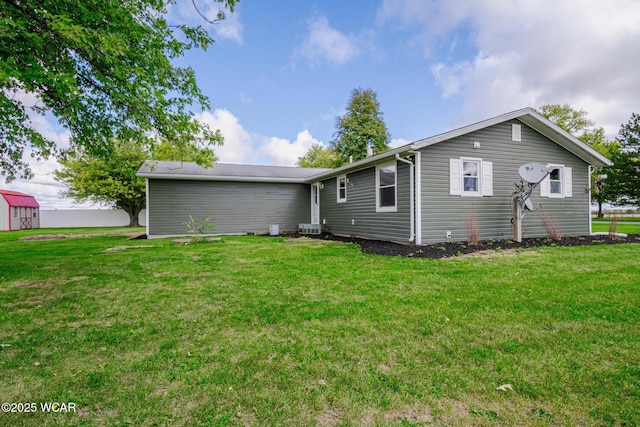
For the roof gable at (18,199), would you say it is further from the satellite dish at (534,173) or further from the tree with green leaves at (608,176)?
the tree with green leaves at (608,176)

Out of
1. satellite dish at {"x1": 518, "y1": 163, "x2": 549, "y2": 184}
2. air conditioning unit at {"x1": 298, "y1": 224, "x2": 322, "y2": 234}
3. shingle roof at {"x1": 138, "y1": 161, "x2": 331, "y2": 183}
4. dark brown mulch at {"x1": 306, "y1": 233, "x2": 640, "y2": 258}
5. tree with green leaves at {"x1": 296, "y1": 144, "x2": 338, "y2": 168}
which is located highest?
tree with green leaves at {"x1": 296, "y1": 144, "x2": 338, "y2": 168}

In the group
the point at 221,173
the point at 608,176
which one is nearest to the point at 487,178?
the point at 221,173

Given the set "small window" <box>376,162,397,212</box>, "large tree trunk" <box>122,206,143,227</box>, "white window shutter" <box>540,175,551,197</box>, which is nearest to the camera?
"small window" <box>376,162,397,212</box>

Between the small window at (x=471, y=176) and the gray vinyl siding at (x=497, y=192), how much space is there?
0.24 metres

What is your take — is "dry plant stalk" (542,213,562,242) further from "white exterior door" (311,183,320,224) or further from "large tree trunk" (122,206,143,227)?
"large tree trunk" (122,206,143,227)

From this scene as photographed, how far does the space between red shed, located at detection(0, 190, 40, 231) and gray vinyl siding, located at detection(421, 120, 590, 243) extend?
1073 inches

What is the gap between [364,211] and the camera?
36.2 ft

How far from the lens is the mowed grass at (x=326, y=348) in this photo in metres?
1.80

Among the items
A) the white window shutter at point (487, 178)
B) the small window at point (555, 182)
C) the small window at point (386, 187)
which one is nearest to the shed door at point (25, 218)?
the small window at point (386, 187)

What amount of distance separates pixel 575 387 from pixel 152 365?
2.86 metres

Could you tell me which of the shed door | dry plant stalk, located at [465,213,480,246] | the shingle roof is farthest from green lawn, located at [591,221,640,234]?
the shed door

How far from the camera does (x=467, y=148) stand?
30.2 ft

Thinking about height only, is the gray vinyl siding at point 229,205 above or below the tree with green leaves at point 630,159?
below

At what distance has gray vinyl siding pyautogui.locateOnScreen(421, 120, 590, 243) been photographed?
28.8ft
